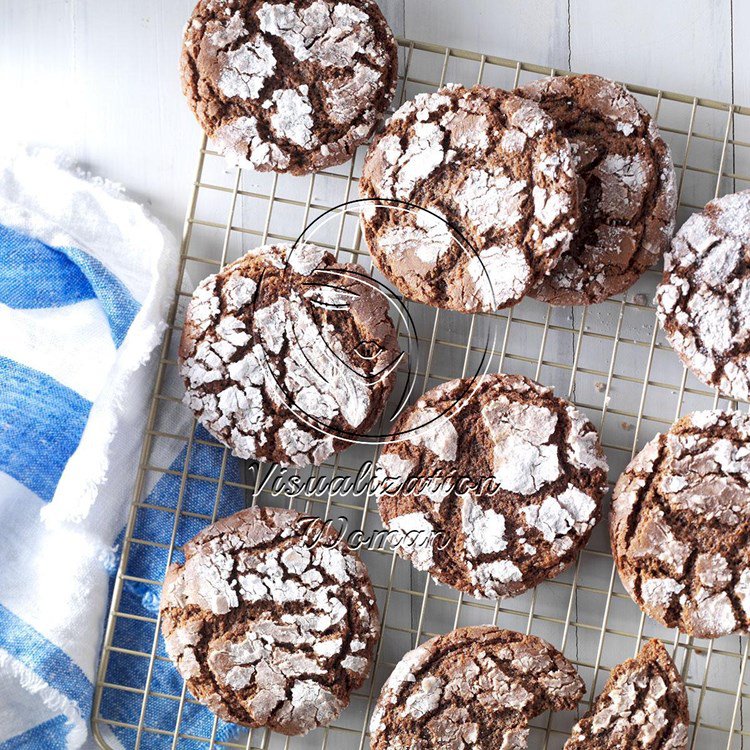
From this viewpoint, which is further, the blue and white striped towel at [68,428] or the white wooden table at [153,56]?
the white wooden table at [153,56]

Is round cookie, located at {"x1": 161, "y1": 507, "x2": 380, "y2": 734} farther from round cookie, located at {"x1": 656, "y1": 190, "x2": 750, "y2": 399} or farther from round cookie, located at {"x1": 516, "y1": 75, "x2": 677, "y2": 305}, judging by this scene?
round cookie, located at {"x1": 656, "y1": 190, "x2": 750, "y2": 399}

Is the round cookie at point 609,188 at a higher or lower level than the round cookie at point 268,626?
higher

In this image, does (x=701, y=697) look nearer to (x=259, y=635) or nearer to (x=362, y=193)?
(x=259, y=635)

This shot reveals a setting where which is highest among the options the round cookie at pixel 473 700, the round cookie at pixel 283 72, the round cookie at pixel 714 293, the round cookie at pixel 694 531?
the round cookie at pixel 283 72

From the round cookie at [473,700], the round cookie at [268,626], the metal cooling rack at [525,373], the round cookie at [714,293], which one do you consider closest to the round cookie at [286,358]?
the metal cooling rack at [525,373]

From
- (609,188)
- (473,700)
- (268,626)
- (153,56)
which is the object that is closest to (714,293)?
(609,188)

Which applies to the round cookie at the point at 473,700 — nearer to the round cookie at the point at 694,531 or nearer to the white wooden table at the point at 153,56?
the round cookie at the point at 694,531

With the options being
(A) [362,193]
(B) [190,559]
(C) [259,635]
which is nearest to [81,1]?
(A) [362,193]
